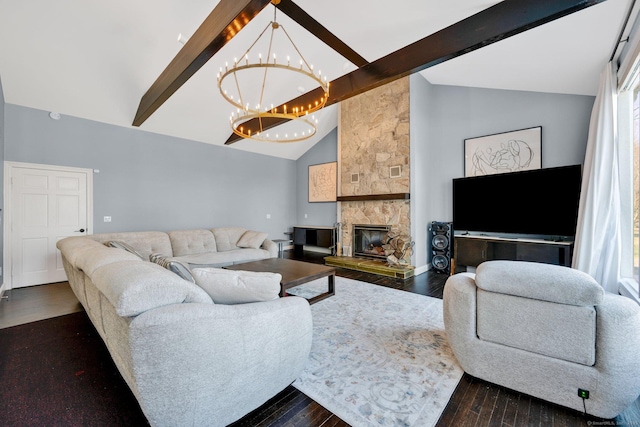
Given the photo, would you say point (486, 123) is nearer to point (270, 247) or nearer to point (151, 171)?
point (270, 247)

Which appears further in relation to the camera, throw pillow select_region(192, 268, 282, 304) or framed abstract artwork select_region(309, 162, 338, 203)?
framed abstract artwork select_region(309, 162, 338, 203)

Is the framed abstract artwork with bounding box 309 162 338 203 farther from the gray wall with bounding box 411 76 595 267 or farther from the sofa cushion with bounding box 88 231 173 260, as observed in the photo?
the sofa cushion with bounding box 88 231 173 260

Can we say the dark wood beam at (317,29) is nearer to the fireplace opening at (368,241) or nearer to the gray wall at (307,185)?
the fireplace opening at (368,241)

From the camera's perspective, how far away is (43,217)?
13.9 feet

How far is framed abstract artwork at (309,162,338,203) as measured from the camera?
23.3ft

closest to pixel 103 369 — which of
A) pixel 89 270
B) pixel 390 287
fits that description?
pixel 89 270

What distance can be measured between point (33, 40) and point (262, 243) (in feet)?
14.0

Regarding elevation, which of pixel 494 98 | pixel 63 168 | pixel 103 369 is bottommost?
pixel 103 369

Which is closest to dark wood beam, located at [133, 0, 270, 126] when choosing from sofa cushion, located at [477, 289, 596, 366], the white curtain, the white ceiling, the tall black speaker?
the white ceiling

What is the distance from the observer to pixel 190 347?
122cm

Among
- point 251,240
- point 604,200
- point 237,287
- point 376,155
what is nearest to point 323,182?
point 376,155

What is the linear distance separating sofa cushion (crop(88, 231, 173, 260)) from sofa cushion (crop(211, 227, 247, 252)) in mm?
884

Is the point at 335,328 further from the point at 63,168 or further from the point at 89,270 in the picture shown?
the point at 63,168

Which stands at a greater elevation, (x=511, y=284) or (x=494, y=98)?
(x=494, y=98)
